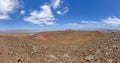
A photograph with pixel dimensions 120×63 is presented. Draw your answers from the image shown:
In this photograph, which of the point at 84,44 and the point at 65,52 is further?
the point at 84,44

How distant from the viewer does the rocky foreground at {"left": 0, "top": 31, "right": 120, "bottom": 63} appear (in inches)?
502

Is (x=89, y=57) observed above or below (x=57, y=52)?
below

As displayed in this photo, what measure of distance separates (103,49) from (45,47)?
423cm

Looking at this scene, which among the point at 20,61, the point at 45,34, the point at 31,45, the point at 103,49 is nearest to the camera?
the point at 20,61

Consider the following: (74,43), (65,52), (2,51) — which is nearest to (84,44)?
(74,43)

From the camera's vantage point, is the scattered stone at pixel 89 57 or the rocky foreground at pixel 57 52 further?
the scattered stone at pixel 89 57

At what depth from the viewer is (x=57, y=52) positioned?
1468cm

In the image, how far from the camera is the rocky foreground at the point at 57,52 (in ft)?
41.8

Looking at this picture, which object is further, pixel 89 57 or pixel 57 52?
pixel 57 52

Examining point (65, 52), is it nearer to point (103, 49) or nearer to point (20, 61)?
point (103, 49)

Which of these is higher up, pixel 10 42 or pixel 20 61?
pixel 10 42

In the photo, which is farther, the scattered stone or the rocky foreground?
the scattered stone

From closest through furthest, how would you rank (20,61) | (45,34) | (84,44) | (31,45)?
(20,61) < (31,45) < (84,44) < (45,34)

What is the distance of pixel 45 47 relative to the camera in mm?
15391
